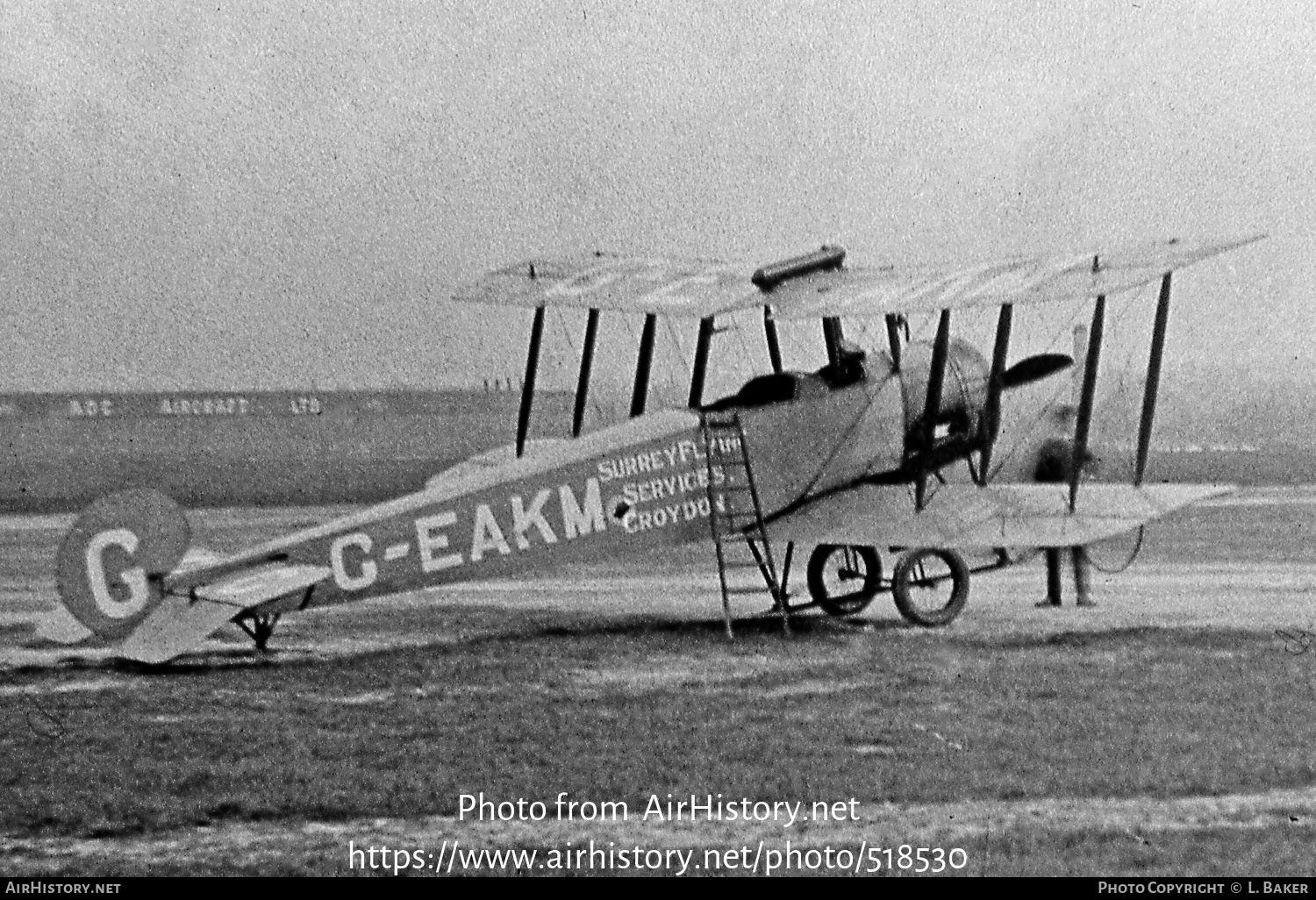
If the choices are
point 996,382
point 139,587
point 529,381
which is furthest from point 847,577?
point 139,587

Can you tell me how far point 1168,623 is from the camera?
9.61 metres

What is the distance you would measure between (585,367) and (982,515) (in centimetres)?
301

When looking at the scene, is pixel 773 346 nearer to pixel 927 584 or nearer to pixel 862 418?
pixel 862 418

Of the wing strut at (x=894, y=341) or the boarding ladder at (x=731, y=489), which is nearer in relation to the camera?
the boarding ladder at (x=731, y=489)

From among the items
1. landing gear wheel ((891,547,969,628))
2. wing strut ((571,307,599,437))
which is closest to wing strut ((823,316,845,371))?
landing gear wheel ((891,547,969,628))

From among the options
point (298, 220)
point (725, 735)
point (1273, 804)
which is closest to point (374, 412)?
point (298, 220)

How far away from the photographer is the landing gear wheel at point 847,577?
33.7 ft

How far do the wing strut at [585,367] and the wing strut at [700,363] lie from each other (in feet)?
2.83

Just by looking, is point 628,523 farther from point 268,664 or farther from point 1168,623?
point 1168,623

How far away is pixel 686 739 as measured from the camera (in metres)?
6.79

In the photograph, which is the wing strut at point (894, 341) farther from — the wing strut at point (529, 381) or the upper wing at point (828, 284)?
the wing strut at point (529, 381)

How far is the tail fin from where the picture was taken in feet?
24.7

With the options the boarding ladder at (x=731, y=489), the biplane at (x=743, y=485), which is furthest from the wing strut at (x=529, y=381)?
the boarding ladder at (x=731, y=489)

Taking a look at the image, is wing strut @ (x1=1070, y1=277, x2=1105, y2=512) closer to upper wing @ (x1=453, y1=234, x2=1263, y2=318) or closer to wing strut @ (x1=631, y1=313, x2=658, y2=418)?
upper wing @ (x1=453, y1=234, x2=1263, y2=318)
